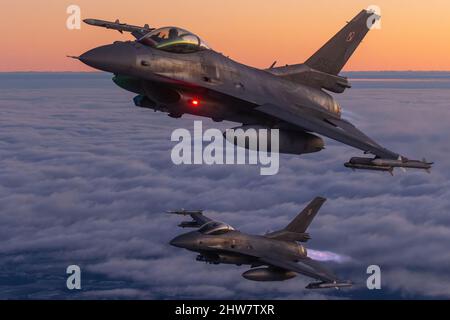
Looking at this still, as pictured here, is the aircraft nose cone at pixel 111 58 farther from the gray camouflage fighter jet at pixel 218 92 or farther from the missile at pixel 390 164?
the missile at pixel 390 164

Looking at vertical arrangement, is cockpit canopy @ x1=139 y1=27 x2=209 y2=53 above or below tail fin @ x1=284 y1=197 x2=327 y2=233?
above

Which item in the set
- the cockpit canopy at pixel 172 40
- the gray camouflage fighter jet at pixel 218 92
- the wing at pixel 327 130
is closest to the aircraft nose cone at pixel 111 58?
the gray camouflage fighter jet at pixel 218 92

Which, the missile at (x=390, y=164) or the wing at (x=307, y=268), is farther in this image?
the wing at (x=307, y=268)

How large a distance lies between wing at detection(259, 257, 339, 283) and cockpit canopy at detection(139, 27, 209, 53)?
18.3m

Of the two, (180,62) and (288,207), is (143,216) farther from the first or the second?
(180,62)

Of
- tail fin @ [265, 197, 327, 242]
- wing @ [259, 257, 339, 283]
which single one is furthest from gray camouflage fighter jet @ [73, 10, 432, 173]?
tail fin @ [265, 197, 327, 242]

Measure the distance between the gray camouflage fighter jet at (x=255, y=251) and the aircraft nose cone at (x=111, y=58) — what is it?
18.5 m

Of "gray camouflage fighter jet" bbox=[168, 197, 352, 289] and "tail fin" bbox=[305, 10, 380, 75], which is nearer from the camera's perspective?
"tail fin" bbox=[305, 10, 380, 75]

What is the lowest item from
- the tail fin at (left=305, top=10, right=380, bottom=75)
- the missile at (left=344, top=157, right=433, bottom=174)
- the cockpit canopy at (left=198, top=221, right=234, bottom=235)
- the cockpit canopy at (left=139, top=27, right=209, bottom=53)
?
the cockpit canopy at (left=198, top=221, right=234, bottom=235)

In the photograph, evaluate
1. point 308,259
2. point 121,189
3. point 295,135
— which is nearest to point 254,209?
point 121,189

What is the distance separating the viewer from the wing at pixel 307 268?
1894 inches

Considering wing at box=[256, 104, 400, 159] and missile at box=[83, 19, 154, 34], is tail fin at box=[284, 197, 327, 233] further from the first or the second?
missile at box=[83, 19, 154, 34]

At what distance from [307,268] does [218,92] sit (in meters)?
17.5

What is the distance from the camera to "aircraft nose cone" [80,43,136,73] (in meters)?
33.1
